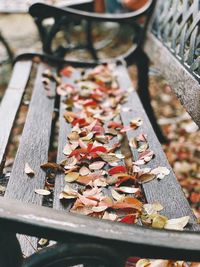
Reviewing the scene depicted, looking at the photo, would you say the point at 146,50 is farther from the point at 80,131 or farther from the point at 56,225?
the point at 56,225

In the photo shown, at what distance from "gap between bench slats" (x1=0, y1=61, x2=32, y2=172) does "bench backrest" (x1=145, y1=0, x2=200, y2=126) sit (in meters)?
0.85

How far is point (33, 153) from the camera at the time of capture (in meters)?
1.58

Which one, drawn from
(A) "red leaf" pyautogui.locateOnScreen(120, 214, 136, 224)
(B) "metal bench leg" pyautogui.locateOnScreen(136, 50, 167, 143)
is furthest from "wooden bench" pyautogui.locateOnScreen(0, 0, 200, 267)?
(B) "metal bench leg" pyautogui.locateOnScreen(136, 50, 167, 143)

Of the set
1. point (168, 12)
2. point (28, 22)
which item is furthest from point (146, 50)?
point (28, 22)

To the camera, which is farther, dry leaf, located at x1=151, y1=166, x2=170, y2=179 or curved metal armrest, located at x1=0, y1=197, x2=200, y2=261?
dry leaf, located at x1=151, y1=166, x2=170, y2=179

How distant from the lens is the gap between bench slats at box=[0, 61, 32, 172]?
163 cm

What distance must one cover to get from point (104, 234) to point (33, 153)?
844mm

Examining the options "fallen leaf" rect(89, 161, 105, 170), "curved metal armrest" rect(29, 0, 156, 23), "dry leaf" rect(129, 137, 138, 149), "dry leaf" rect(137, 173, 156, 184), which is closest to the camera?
"dry leaf" rect(137, 173, 156, 184)

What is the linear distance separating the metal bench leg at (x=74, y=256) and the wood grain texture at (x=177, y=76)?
88cm

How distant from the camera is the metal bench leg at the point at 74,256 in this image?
824 millimetres

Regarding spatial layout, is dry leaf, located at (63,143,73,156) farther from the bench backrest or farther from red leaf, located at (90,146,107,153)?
the bench backrest

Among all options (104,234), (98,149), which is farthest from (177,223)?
(98,149)

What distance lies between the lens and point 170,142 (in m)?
2.94

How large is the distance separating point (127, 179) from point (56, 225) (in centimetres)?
67
